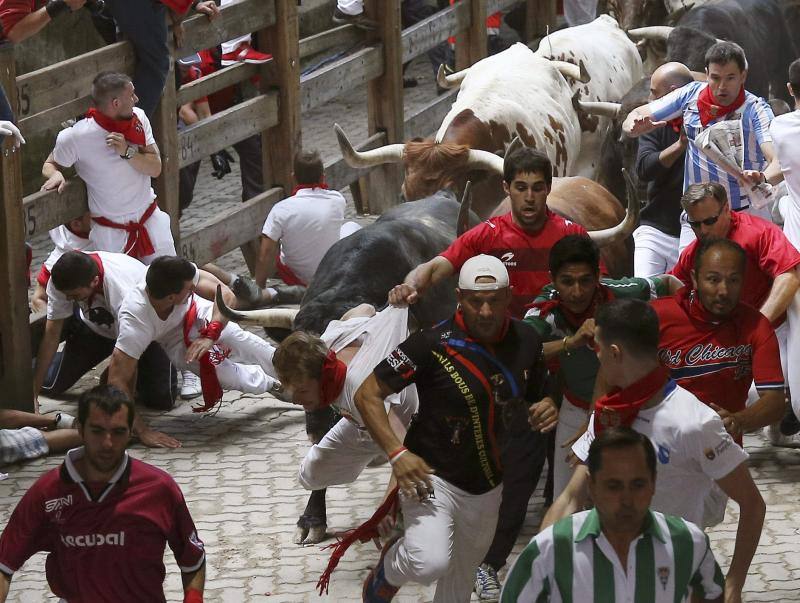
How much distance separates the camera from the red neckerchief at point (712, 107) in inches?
315

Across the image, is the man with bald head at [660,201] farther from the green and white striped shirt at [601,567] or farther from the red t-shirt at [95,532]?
the green and white striped shirt at [601,567]

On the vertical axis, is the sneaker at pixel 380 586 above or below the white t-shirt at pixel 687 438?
below

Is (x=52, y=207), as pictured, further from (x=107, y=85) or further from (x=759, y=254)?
(x=759, y=254)

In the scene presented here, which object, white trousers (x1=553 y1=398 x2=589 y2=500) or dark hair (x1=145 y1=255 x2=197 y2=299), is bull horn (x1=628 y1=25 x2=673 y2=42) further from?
white trousers (x1=553 y1=398 x2=589 y2=500)

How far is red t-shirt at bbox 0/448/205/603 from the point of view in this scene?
15.9 ft

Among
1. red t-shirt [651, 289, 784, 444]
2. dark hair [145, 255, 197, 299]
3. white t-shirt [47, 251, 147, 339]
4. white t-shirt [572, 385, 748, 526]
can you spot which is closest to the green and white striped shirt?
white t-shirt [572, 385, 748, 526]

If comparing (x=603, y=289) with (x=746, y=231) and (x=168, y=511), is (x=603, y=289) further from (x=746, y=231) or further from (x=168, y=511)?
(x=168, y=511)

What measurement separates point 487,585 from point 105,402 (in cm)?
225

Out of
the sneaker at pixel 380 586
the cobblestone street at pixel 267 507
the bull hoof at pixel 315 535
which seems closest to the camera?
the sneaker at pixel 380 586

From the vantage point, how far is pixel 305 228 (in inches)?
406

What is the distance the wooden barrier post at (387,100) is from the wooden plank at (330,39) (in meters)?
0.20

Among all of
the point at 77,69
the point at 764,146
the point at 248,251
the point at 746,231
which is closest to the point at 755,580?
the point at 746,231

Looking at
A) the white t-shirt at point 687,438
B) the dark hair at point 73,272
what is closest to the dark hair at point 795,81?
the white t-shirt at point 687,438

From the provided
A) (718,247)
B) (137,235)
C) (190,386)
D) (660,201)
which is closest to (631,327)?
(718,247)
